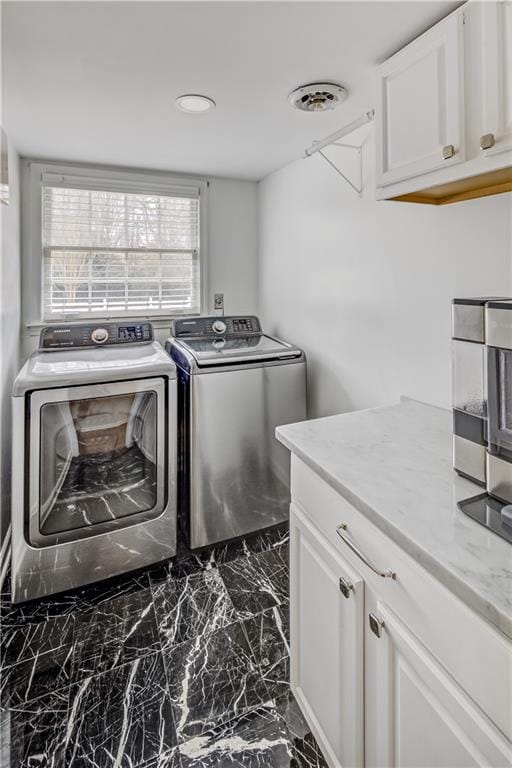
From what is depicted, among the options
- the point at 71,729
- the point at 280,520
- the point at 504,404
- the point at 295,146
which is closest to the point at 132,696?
the point at 71,729

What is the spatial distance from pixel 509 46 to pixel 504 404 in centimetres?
82

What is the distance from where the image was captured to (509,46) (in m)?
0.94

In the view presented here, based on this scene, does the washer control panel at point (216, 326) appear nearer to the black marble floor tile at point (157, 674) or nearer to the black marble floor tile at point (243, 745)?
the black marble floor tile at point (157, 674)

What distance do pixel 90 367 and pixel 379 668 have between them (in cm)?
168

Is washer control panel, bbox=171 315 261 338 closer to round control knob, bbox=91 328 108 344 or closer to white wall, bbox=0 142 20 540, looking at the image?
round control knob, bbox=91 328 108 344

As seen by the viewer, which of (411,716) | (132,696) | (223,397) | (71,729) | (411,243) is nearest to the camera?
(411,716)

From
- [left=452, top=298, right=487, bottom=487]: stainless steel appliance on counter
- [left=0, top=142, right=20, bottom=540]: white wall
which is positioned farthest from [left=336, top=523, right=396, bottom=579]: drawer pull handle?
[left=0, top=142, right=20, bottom=540]: white wall

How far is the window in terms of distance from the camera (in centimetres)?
255

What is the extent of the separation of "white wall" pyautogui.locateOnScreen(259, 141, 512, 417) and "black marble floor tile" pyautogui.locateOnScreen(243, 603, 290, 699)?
105 centimetres

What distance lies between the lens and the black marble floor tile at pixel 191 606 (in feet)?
5.72

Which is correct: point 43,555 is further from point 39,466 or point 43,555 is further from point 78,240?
point 78,240

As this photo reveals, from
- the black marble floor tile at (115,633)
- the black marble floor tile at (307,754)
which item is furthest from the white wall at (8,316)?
the black marble floor tile at (307,754)

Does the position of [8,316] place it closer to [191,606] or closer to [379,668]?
[191,606]

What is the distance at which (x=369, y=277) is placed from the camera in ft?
6.30
